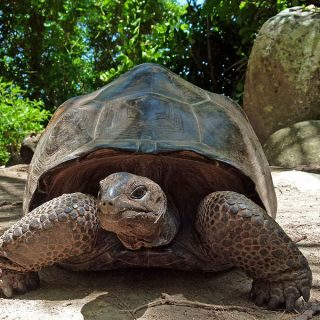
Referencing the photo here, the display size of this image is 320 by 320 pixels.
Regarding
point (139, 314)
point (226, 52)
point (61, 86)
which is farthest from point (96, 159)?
point (61, 86)

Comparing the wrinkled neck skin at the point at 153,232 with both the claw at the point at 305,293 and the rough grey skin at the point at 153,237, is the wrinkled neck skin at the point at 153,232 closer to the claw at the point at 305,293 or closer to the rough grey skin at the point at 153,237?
the rough grey skin at the point at 153,237

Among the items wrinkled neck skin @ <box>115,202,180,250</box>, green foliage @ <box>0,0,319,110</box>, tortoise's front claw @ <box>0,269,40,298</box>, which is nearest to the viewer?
wrinkled neck skin @ <box>115,202,180,250</box>

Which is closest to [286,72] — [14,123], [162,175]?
[14,123]

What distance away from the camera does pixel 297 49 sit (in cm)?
717

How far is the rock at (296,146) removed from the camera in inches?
243

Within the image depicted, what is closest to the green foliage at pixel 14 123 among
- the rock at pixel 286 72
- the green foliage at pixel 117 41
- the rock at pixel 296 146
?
the green foliage at pixel 117 41

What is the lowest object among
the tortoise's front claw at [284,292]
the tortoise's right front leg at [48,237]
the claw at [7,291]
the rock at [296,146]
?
the rock at [296,146]

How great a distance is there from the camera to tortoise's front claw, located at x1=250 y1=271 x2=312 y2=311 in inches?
71.2

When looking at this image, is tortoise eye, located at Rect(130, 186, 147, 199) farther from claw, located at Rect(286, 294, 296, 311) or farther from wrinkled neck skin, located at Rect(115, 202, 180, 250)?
claw, located at Rect(286, 294, 296, 311)

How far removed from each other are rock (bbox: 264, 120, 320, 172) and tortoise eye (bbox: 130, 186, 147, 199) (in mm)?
4394

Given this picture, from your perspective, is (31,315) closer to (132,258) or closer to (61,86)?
(132,258)

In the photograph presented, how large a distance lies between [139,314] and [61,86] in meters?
A: 9.86

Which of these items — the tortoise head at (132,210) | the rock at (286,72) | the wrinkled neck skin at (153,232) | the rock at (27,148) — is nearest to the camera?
the tortoise head at (132,210)

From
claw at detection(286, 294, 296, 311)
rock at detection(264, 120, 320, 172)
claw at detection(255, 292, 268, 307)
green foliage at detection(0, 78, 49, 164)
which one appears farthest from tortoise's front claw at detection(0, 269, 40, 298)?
green foliage at detection(0, 78, 49, 164)
